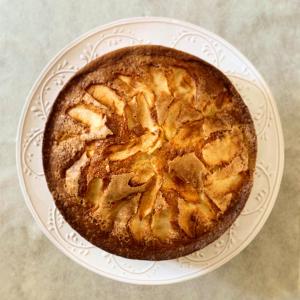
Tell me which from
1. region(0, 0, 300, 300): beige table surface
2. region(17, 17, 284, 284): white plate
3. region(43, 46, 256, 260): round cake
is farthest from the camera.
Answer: region(0, 0, 300, 300): beige table surface

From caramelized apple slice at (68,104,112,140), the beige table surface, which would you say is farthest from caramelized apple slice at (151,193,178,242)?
the beige table surface

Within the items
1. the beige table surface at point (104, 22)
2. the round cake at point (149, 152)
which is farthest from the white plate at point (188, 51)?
the beige table surface at point (104, 22)

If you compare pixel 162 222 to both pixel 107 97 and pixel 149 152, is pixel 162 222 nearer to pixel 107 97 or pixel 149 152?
pixel 149 152

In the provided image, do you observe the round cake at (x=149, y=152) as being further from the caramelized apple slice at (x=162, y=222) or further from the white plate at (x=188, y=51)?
the white plate at (x=188, y=51)

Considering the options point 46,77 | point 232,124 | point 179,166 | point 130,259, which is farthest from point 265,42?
point 130,259

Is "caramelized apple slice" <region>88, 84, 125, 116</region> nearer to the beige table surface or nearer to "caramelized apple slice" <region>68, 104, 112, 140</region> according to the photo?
"caramelized apple slice" <region>68, 104, 112, 140</region>

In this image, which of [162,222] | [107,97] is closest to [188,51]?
[107,97]

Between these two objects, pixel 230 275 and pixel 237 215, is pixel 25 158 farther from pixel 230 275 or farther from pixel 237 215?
pixel 230 275
